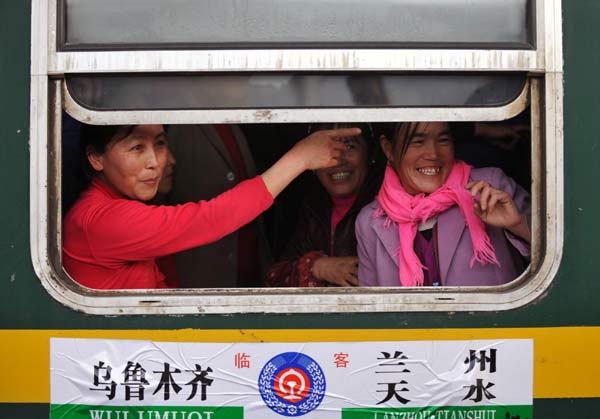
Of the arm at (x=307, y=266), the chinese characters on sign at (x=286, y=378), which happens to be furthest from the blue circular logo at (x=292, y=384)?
the arm at (x=307, y=266)

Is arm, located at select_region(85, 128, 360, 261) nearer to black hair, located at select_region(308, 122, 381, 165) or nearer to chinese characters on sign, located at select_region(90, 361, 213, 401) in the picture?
chinese characters on sign, located at select_region(90, 361, 213, 401)

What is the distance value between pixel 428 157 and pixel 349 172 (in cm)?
39

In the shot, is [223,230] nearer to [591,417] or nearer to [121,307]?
[121,307]

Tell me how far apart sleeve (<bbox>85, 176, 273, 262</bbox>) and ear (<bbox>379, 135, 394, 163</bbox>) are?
21.9 inches

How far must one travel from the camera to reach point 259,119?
2.59m

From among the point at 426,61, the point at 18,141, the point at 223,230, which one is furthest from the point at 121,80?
the point at 426,61

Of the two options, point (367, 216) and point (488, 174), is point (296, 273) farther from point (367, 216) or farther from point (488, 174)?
point (488, 174)

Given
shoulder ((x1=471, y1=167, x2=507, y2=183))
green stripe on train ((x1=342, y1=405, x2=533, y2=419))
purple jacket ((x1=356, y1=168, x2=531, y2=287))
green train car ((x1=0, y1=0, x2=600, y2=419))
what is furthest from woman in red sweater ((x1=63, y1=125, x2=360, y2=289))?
green stripe on train ((x1=342, y1=405, x2=533, y2=419))

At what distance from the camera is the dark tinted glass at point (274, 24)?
257 centimetres

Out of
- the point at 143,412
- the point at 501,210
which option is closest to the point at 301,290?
the point at 143,412

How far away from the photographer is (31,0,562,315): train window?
101 inches

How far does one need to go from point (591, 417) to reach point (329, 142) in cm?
114

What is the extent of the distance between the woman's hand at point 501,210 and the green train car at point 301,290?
17 cm

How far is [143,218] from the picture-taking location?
2.82m
